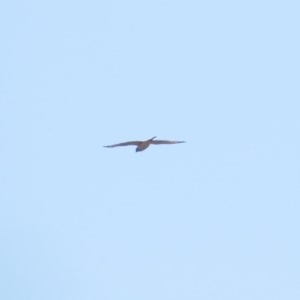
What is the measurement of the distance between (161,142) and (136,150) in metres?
2.59

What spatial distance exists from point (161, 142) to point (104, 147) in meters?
6.85

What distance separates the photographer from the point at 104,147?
13775 centimetres

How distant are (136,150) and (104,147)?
20.6 feet

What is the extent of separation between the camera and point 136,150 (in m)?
143

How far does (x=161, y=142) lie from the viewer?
142 metres
